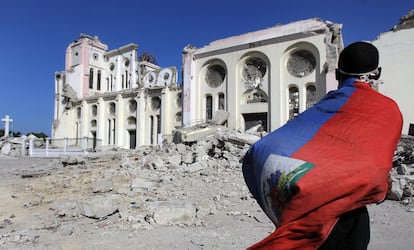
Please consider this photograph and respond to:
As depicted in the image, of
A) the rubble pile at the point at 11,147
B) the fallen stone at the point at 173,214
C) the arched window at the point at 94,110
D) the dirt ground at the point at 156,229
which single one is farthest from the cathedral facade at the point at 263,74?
the fallen stone at the point at 173,214

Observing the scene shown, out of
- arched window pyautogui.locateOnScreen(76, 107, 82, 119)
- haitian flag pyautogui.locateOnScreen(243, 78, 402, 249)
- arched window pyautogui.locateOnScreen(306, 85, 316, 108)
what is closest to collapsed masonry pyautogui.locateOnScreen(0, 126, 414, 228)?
haitian flag pyautogui.locateOnScreen(243, 78, 402, 249)

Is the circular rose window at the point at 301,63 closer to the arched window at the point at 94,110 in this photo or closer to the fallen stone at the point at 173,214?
the fallen stone at the point at 173,214

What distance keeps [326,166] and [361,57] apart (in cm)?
62

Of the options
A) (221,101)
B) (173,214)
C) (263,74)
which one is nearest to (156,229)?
(173,214)

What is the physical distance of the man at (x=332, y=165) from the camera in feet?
4.19

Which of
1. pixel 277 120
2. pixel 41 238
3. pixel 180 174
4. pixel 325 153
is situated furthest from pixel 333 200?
pixel 277 120

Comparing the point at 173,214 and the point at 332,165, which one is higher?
the point at 332,165

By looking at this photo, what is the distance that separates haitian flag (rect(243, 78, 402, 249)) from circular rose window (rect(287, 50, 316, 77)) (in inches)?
757

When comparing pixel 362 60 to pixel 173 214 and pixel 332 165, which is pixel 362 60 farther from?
pixel 173 214

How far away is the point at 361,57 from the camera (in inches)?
61.6

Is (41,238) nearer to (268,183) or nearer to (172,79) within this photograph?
(268,183)

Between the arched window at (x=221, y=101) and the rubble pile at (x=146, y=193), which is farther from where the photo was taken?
the arched window at (x=221, y=101)

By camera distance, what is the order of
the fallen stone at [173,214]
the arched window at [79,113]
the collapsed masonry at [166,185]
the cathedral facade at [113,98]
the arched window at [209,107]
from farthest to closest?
1. the arched window at [79,113]
2. the cathedral facade at [113,98]
3. the arched window at [209,107]
4. the collapsed masonry at [166,185]
5. the fallen stone at [173,214]

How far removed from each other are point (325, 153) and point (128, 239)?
3.79 meters
